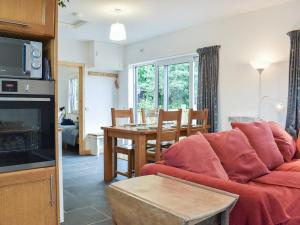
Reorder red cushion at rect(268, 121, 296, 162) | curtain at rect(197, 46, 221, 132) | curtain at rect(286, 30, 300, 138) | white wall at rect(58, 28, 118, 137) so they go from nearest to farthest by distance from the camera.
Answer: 1. red cushion at rect(268, 121, 296, 162)
2. curtain at rect(286, 30, 300, 138)
3. curtain at rect(197, 46, 221, 132)
4. white wall at rect(58, 28, 118, 137)

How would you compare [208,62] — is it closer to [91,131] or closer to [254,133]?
[254,133]

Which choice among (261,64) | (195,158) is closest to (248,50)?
(261,64)

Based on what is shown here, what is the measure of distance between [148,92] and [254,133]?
385 cm

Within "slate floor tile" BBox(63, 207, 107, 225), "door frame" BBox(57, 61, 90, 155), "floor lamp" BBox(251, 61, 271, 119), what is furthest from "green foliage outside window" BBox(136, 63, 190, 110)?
"slate floor tile" BBox(63, 207, 107, 225)

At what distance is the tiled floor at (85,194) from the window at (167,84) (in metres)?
1.59

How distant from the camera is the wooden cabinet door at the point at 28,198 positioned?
1726 mm

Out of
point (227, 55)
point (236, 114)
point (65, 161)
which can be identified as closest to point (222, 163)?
point (236, 114)

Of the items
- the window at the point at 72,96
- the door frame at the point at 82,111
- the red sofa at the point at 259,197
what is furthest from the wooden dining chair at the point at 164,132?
the window at the point at 72,96

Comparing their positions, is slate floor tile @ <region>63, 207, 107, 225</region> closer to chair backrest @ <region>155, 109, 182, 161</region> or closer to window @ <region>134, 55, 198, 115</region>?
chair backrest @ <region>155, 109, 182, 161</region>

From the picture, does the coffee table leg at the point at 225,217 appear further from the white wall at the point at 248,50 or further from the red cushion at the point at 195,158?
the white wall at the point at 248,50

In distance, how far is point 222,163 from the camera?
216 centimetres

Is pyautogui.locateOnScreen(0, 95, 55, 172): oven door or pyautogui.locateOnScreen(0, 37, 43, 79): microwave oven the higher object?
pyautogui.locateOnScreen(0, 37, 43, 79): microwave oven

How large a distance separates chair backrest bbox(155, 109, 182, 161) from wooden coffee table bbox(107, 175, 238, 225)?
6.03 feet

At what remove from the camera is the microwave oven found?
1.75 metres
